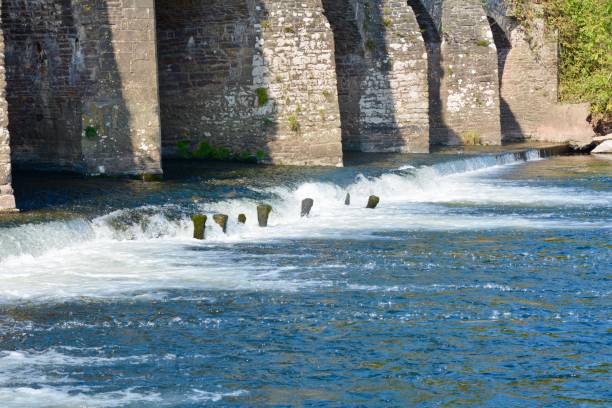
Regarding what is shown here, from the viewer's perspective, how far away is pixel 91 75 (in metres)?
18.6

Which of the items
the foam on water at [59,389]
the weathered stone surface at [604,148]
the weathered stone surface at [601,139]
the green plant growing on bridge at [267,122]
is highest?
the green plant growing on bridge at [267,122]

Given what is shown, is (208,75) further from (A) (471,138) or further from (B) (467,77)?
(A) (471,138)

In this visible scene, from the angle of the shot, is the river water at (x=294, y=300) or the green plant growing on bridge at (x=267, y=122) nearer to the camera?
the river water at (x=294, y=300)

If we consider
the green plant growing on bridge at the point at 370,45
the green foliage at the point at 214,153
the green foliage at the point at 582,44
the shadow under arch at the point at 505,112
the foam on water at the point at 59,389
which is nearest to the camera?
the foam on water at the point at 59,389

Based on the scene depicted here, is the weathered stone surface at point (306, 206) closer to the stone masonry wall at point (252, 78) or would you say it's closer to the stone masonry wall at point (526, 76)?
the stone masonry wall at point (252, 78)

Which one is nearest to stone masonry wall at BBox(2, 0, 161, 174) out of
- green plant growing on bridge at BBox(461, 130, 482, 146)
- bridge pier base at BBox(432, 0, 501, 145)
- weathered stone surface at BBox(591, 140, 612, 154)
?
bridge pier base at BBox(432, 0, 501, 145)

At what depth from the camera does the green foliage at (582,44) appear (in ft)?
109

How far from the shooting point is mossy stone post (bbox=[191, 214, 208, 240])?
594 inches

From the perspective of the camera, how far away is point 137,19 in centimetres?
1888

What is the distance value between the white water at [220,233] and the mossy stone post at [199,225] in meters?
0.12

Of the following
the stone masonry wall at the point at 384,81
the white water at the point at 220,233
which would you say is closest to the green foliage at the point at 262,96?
the white water at the point at 220,233

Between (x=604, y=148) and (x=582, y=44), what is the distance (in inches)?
137

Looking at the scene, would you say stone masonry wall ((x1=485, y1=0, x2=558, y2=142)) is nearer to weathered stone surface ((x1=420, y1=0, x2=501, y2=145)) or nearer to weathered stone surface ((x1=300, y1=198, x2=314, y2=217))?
weathered stone surface ((x1=420, y1=0, x2=501, y2=145))

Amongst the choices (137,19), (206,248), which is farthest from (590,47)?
(206,248)
